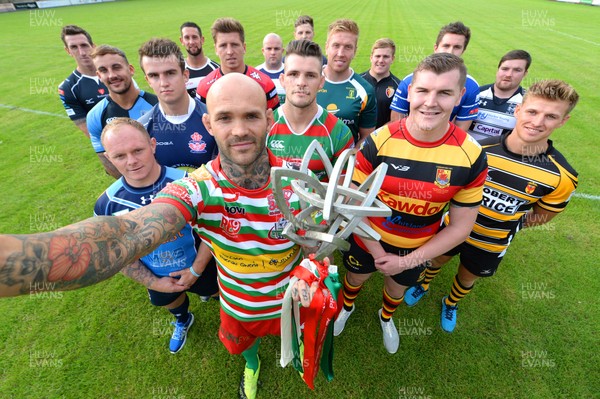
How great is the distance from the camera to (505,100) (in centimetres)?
434

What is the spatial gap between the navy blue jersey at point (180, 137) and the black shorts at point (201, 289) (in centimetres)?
127

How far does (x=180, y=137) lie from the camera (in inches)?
136

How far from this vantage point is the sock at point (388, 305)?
3428mm

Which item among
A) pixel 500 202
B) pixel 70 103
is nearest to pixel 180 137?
pixel 70 103

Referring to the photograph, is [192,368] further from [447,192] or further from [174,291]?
[447,192]

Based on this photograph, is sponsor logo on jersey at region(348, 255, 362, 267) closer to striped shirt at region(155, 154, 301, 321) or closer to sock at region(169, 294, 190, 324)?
striped shirt at region(155, 154, 301, 321)

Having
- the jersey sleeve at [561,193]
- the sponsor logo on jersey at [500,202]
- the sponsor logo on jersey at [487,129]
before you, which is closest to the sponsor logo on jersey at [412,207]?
the sponsor logo on jersey at [500,202]

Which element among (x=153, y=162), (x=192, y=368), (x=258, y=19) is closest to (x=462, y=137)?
(x=153, y=162)

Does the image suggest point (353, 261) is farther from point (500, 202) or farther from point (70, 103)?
point (70, 103)

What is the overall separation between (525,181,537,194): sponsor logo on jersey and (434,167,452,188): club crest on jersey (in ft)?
3.48

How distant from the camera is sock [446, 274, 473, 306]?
143 inches

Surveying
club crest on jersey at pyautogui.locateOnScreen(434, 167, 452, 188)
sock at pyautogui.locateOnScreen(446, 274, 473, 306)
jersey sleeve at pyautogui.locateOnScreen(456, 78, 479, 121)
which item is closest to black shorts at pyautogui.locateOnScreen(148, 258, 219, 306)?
club crest on jersey at pyautogui.locateOnScreen(434, 167, 452, 188)

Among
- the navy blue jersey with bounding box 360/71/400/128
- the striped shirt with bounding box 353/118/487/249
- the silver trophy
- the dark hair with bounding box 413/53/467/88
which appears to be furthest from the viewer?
the navy blue jersey with bounding box 360/71/400/128

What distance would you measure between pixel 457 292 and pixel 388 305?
97 centimetres
